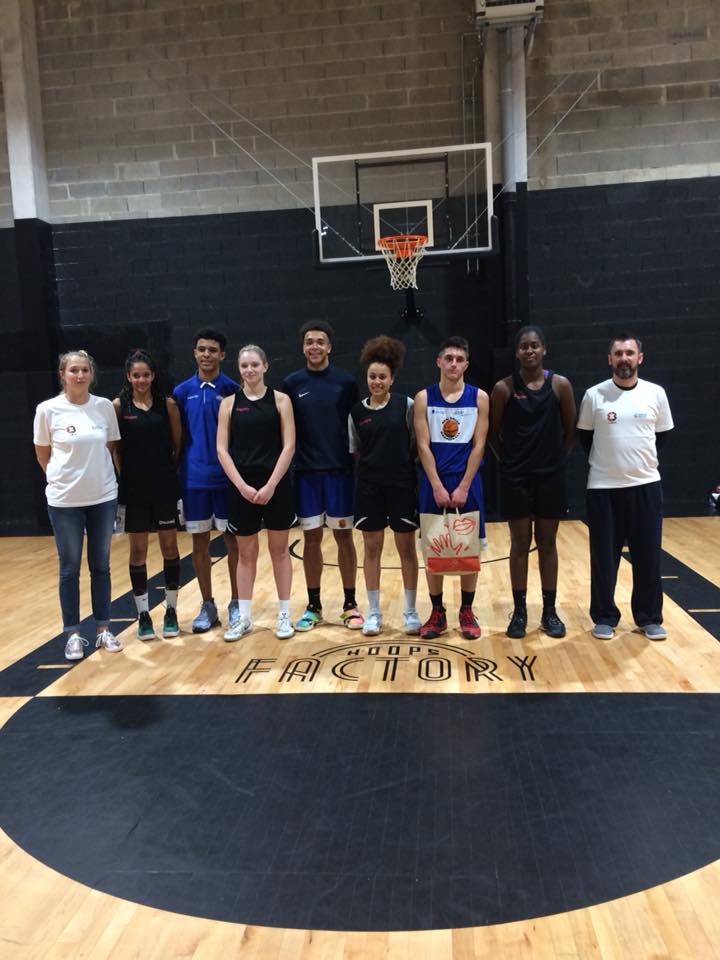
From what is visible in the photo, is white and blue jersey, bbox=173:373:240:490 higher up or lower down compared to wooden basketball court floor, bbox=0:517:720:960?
higher up

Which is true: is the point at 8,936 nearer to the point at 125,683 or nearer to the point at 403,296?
the point at 125,683

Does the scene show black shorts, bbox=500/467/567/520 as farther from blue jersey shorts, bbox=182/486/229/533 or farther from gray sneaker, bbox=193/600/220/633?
gray sneaker, bbox=193/600/220/633

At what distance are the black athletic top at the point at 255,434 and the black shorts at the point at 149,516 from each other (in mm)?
493

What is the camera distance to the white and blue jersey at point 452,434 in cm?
397

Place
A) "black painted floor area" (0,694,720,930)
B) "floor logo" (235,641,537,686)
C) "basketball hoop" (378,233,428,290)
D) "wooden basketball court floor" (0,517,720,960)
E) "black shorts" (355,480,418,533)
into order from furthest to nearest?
"basketball hoop" (378,233,428,290) → "black shorts" (355,480,418,533) → "floor logo" (235,641,537,686) → "black painted floor area" (0,694,720,930) → "wooden basketball court floor" (0,517,720,960)

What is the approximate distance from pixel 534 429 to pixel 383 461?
84 cm

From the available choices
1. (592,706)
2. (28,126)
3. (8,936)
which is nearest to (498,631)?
(592,706)

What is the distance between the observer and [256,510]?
419 cm

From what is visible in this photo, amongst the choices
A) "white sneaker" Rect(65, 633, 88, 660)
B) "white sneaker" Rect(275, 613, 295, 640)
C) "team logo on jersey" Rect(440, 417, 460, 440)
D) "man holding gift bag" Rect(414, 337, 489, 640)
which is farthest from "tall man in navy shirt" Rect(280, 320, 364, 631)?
"white sneaker" Rect(65, 633, 88, 660)

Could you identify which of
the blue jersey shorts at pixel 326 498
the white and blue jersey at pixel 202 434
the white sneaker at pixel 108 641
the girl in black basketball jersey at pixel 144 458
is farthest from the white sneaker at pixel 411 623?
the white sneaker at pixel 108 641

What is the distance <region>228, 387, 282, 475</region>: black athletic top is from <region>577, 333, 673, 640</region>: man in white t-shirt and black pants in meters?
1.72

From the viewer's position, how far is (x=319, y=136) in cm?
801

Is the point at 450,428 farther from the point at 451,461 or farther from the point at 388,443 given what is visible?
the point at 388,443

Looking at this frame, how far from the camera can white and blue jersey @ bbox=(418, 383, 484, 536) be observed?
3975 mm
